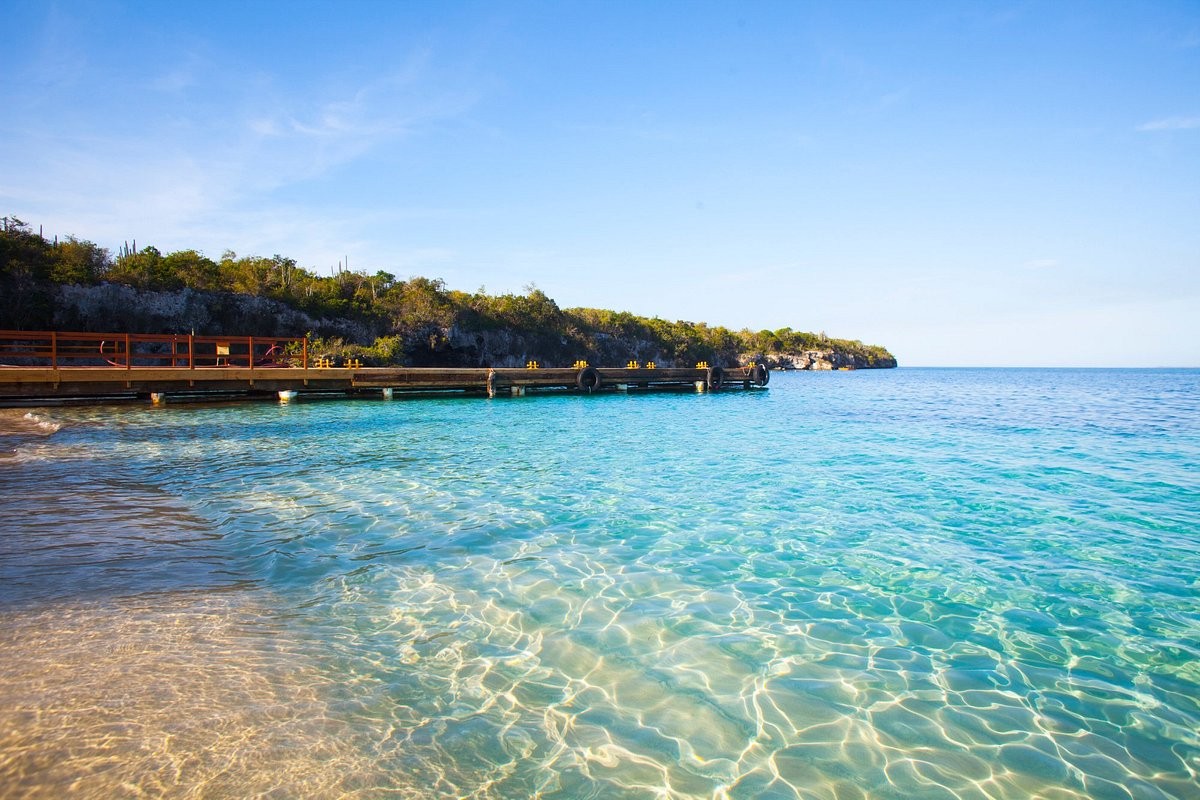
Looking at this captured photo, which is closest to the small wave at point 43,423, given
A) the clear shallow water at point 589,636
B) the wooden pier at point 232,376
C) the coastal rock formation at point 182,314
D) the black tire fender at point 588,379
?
the wooden pier at point 232,376

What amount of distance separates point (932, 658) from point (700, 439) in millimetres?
11987

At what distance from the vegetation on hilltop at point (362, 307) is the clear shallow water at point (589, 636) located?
29700 millimetres

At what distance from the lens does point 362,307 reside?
151 feet

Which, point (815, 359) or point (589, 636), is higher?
point (815, 359)

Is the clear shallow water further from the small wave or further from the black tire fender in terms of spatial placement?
the black tire fender

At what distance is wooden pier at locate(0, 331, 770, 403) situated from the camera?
1939cm

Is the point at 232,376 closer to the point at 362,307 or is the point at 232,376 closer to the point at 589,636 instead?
the point at 589,636

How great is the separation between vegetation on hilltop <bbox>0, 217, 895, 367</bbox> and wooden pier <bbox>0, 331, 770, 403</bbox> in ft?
10.7

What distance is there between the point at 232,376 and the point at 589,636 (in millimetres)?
22608

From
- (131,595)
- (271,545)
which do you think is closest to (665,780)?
(131,595)

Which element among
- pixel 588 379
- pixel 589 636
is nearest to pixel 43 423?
pixel 589 636

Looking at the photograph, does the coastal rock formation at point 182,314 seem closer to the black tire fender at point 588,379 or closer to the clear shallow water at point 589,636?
the black tire fender at point 588,379

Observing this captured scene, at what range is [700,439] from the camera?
635 inches

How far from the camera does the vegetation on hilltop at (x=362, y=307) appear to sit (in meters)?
33.2
